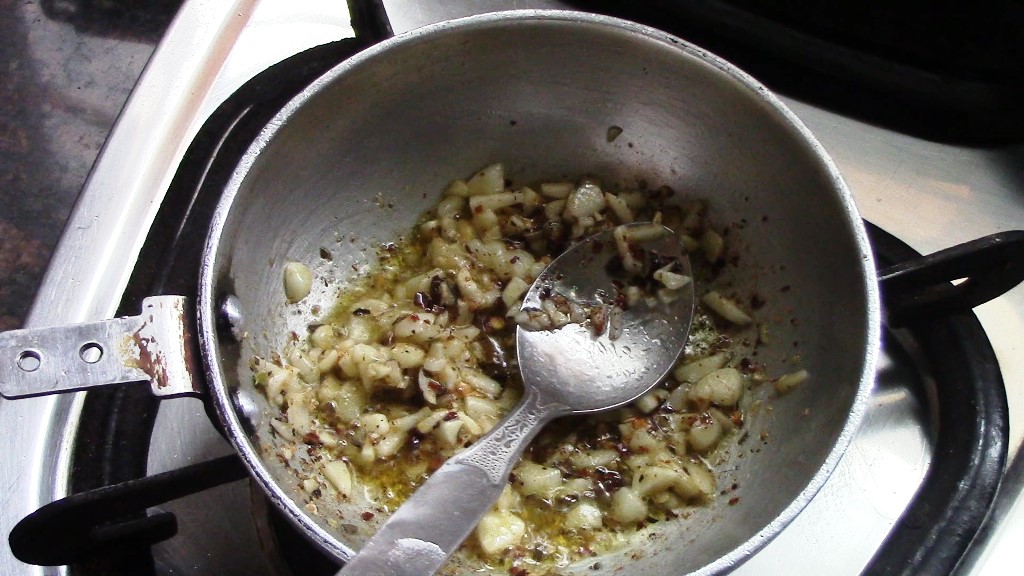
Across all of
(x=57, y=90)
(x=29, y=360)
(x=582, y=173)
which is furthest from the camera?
(x=57, y=90)

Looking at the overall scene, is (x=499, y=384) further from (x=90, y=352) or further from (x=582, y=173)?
(x=90, y=352)

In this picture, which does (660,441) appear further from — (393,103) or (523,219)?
(393,103)

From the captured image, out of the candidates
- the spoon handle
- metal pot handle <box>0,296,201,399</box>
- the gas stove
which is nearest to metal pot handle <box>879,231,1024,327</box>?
the gas stove

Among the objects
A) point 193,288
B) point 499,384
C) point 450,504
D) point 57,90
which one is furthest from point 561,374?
point 57,90

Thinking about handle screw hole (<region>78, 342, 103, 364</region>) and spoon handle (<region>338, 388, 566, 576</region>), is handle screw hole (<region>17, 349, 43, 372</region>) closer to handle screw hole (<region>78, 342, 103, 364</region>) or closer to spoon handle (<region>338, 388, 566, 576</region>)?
handle screw hole (<region>78, 342, 103, 364</region>)

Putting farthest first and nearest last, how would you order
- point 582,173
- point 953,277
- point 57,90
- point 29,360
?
1. point 57,90
2. point 582,173
3. point 953,277
4. point 29,360

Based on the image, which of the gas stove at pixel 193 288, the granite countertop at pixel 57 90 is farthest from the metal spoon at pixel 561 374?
the granite countertop at pixel 57 90

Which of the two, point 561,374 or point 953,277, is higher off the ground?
point 953,277
